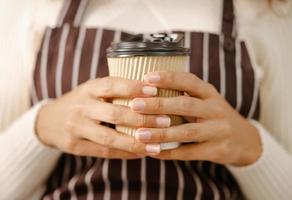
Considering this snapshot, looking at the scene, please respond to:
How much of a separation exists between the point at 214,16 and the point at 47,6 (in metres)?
0.27

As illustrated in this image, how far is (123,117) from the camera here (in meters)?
0.64

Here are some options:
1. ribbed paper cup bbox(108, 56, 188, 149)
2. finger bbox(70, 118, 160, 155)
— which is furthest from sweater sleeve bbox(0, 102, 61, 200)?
ribbed paper cup bbox(108, 56, 188, 149)

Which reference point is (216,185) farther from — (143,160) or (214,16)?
(214,16)

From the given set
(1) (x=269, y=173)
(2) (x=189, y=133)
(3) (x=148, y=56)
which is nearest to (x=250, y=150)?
(1) (x=269, y=173)

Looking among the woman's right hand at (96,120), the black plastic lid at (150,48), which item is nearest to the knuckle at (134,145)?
the woman's right hand at (96,120)

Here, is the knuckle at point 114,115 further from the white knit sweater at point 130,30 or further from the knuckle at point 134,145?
the white knit sweater at point 130,30

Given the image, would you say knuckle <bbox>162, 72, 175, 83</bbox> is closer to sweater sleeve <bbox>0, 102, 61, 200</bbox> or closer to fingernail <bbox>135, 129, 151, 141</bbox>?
fingernail <bbox>135, 129, 151, 141</bbox>

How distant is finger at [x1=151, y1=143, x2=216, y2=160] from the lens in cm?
69

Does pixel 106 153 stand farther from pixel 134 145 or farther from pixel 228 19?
pixel 228 19

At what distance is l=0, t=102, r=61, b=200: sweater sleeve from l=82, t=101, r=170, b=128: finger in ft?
0.52

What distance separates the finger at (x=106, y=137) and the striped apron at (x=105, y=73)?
109 millimetres

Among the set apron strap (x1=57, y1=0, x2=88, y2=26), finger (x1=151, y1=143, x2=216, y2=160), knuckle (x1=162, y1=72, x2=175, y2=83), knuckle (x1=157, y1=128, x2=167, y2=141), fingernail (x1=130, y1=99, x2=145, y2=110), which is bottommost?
finger (x1=151, y1=143, x2=216, y2=160)

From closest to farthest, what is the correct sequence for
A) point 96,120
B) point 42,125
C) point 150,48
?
1. point 150,48
2. point 96,120
3. point 42,125

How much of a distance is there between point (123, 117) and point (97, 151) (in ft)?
0.42
